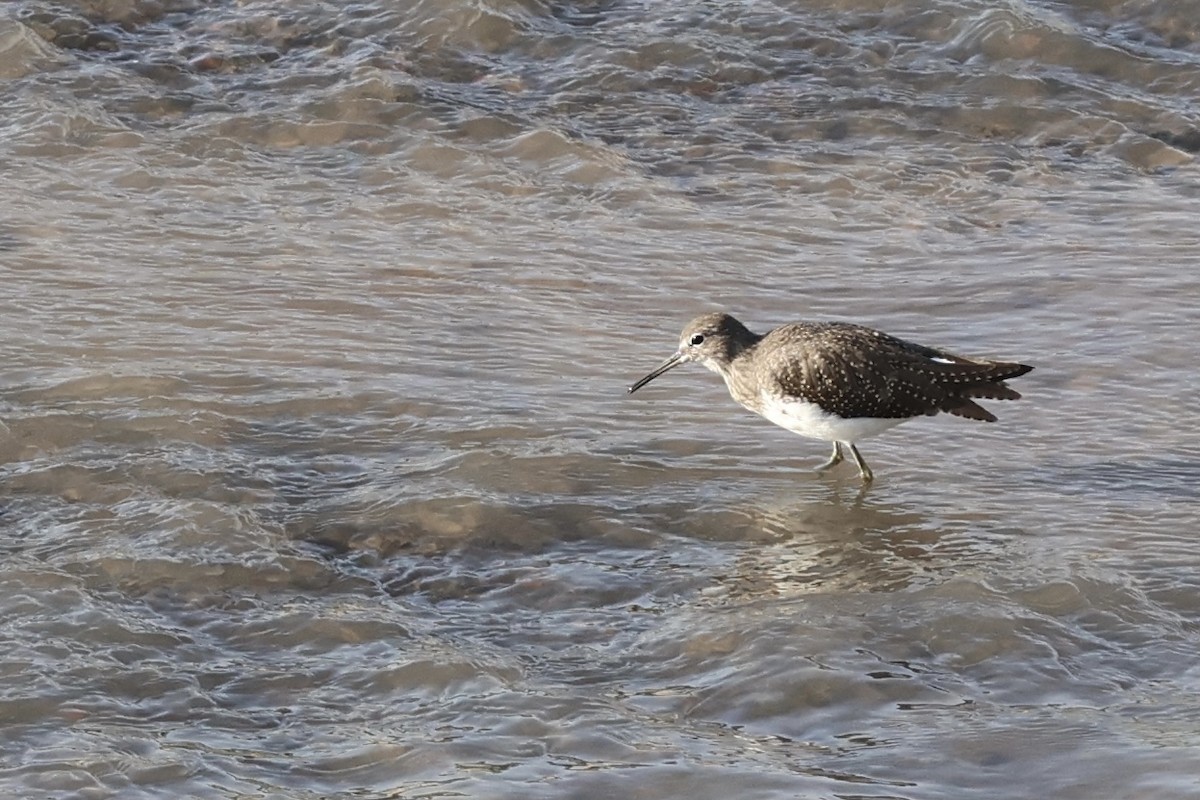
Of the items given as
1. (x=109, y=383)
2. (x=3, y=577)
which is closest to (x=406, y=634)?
(x=3, y=577)

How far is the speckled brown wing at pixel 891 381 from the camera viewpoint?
23.9 ft

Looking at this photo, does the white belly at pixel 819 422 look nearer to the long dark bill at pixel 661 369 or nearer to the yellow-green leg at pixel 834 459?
the yellow-green leg at pixel 834 459

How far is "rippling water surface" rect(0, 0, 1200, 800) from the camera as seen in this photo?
17.7 ft

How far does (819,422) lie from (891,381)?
326 millimetres

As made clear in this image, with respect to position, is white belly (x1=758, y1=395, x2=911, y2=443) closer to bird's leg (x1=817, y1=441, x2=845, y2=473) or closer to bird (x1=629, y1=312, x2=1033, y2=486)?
bird (x1=629, y1=312, x2=1033, y2=486)

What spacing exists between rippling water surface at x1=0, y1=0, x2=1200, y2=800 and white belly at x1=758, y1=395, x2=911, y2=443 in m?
0.21

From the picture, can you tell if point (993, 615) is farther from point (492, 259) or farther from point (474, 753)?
point (492, 259)

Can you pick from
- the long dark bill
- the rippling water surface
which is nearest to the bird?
the rippling water surface

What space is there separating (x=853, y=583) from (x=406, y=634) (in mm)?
1631

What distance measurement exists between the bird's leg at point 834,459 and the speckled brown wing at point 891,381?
0.34 meters

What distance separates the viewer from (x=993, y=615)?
6016mm

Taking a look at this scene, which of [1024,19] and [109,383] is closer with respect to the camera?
[109,383]

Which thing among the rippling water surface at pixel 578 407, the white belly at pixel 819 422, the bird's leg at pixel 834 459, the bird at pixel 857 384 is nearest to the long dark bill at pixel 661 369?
the rippling water surface at pixel 578 407

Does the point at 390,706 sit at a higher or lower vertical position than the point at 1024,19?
lower
